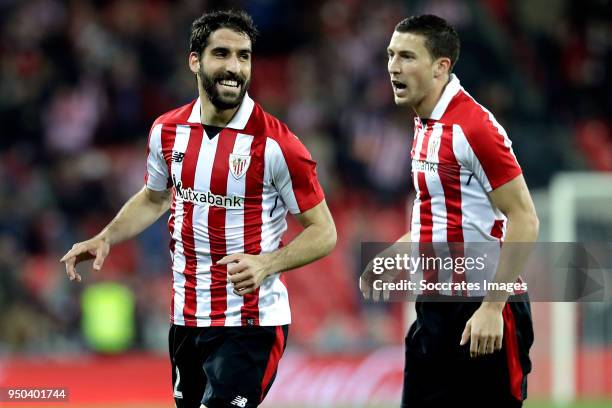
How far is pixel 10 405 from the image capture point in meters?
7.69

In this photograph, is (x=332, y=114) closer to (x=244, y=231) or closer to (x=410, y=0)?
(x=410, y=0)

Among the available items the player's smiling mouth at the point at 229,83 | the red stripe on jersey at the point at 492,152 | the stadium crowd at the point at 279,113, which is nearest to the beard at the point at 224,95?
the player's smiling mouth at the point at 229,83

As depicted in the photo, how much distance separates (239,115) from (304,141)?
344 inches

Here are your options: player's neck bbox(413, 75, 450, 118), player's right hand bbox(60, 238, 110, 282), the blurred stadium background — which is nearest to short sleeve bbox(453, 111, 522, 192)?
player's neck bbox(413, 75, 450, 118)

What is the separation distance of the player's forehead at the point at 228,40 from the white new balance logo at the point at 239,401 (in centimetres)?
156

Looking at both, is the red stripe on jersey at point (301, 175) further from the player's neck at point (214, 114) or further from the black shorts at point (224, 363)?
the black shorts at point (224, 363)

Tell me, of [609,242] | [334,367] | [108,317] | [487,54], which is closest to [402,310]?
[334,367]

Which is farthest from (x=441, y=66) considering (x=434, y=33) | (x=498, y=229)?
(x=498, y=229)

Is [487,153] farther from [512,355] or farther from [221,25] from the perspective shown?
[221,25]

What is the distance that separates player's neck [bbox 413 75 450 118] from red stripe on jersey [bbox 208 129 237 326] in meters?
0.87

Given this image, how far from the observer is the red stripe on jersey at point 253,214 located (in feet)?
18.0

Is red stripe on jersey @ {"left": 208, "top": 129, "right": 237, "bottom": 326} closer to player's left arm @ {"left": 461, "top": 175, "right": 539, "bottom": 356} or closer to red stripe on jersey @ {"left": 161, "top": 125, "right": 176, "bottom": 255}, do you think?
red stripe on jersey @ {"left": 161, "top": 125, "right": 176, "bottom": 255}

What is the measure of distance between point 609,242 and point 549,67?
162 inches

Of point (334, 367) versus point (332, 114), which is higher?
point (332, 114)
